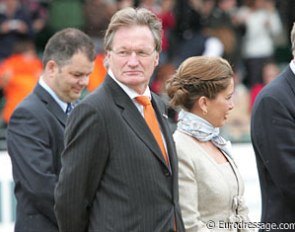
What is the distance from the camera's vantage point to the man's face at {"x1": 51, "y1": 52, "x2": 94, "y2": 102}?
17.0 feet

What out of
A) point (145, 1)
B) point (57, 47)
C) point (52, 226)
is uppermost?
point (145, 1)

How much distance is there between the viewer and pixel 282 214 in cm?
477

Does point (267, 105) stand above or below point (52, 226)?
above

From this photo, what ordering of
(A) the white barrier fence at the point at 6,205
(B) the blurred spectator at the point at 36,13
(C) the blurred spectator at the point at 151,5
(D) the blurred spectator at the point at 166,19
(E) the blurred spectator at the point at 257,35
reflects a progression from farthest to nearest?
(E) the blurred spectator at the point at 257,35 → (D) the blurred spectator at the point at 166,19 → (C) the blurred spectator at the point at 151,5 → (B) the blurred spectator at the point at 36,13 → (A) the white barrier fence at the point at 6,205

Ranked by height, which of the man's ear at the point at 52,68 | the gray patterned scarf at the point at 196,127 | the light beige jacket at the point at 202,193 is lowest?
the light beige jacket at the point at 202,193

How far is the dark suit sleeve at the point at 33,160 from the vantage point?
480 centimetres

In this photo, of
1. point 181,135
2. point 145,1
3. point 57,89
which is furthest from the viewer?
point 145,1

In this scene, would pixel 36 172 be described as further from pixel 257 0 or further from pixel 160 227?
pixel 257 0

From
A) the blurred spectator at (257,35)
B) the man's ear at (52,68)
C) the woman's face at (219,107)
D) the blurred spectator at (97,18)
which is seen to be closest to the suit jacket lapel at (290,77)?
the woman's face at (219,107)

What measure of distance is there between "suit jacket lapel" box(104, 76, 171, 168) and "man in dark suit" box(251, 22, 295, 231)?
2.81 feet

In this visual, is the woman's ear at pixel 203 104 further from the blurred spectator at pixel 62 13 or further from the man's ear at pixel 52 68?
the blurred spectator at pixel 62 13

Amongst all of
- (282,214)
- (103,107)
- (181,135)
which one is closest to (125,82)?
(103,107)

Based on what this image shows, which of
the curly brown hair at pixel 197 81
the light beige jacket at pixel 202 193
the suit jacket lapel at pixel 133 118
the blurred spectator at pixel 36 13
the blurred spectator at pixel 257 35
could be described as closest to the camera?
the suit jacket lapel at pixel 133 118

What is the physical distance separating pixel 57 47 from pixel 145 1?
6856 millimetres
